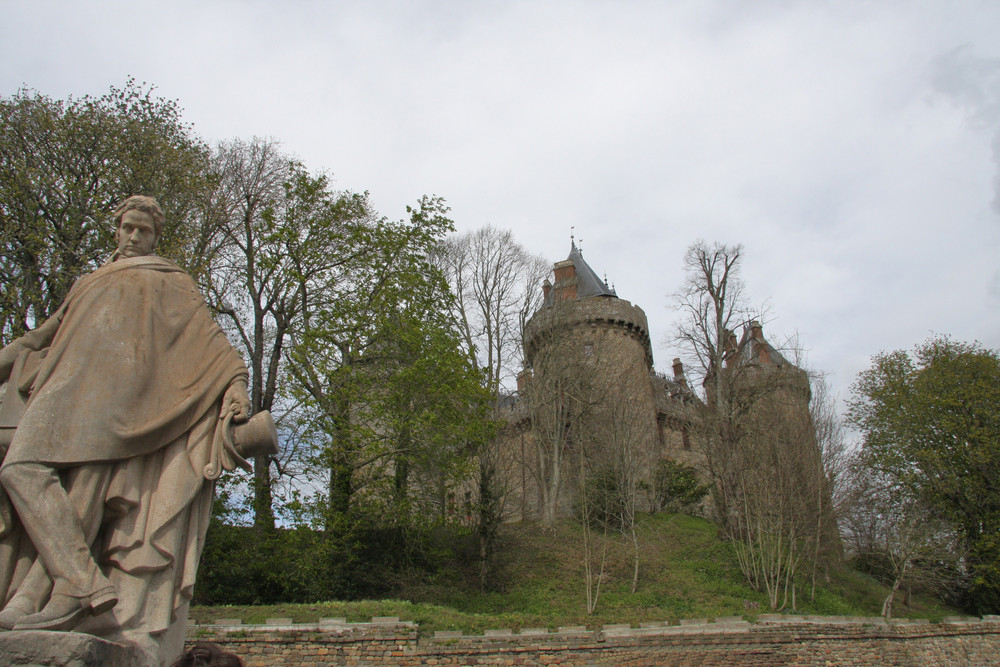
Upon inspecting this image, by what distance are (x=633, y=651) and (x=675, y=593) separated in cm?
788

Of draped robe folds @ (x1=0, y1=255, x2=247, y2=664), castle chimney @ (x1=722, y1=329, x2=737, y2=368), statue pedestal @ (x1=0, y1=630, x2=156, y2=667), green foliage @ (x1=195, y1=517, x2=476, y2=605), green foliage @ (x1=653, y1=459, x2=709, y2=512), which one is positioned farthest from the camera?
green foliage @ (x1=653, y1=459, x2=709, y2=512)

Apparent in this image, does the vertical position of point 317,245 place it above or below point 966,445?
above

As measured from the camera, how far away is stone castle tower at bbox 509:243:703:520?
27.7m

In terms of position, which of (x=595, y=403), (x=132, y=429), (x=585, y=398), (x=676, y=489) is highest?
(x=585, y=398)

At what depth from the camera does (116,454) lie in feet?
10.2

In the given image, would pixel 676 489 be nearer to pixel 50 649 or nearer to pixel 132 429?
pixel 132 429

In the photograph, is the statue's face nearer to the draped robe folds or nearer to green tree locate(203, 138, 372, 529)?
the draped robe folds

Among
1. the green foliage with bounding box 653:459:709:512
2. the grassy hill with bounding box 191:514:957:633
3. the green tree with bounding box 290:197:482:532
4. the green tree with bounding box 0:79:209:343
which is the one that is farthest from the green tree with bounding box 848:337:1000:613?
the green tree with bounding box 0:79:209:343

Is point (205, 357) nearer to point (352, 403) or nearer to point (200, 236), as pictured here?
point (352, 403)

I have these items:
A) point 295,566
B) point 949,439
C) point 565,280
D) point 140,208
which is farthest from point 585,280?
point 140,208

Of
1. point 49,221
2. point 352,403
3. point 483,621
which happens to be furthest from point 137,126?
point 483,621

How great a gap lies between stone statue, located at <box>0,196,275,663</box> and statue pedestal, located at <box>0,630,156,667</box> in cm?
22

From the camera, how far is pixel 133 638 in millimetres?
2879

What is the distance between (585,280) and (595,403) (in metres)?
11.6
